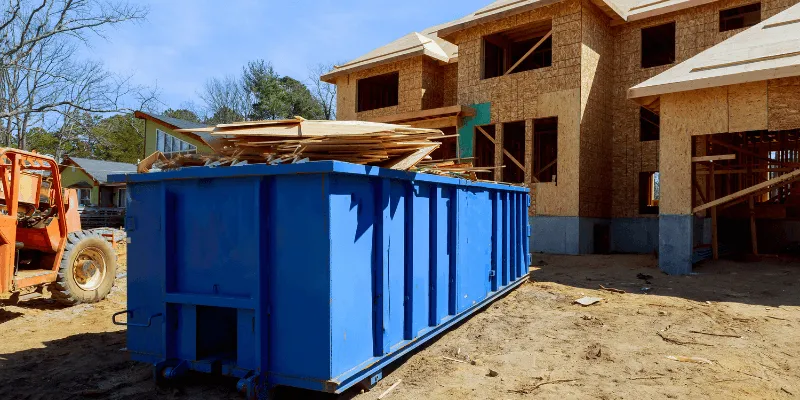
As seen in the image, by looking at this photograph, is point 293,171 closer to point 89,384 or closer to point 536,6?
point 89,384

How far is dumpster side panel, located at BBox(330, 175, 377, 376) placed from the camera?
3689 mm

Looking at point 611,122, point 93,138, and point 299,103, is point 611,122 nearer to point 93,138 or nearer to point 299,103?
point 93,138

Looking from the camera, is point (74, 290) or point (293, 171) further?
point (74, 290)

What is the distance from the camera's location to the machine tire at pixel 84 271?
26.2 ft


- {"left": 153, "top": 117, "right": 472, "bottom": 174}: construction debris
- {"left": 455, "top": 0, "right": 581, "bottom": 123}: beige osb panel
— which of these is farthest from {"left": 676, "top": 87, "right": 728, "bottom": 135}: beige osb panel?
{"left": 153, "top": 117, "right": 472, "bottom": 174}: construction debris

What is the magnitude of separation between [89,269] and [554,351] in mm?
7790

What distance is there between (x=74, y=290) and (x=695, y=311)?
997 centimetres

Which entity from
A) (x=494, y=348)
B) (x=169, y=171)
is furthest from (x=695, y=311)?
(x=169, y=171)

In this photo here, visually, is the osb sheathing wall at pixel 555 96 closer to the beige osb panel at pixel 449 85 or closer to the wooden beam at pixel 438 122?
the wooden beam at pixel 438 122

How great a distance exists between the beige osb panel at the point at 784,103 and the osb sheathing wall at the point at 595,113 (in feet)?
17.3

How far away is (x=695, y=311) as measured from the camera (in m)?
7.75

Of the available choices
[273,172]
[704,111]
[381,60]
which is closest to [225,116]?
[381,60]

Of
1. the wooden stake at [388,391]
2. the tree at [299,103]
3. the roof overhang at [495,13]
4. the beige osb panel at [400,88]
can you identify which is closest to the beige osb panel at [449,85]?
the beige osb panel at [400,88]

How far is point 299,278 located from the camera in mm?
3758
